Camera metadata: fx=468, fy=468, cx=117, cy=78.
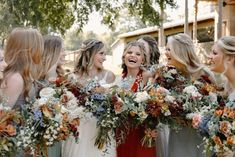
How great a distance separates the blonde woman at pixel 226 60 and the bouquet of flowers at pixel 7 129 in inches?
70.4

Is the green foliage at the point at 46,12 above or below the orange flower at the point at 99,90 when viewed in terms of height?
above

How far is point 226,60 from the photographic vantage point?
Result: 4.04 meters

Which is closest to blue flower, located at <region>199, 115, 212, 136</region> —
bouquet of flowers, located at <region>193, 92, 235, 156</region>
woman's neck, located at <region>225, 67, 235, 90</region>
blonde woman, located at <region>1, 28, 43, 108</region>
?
bouquet of flowers, located at <region>193, 92, 235, 156</region>

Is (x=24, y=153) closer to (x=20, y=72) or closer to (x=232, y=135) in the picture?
(x=20, y=72)

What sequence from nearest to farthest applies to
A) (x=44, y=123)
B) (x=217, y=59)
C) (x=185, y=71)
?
1. (x=44, y=123)
2. (x=217, y=59)
3. (x=185, y=71)

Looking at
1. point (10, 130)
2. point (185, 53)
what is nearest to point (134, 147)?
point (185, 53)

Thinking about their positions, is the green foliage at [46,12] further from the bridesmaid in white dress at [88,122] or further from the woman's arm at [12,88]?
the woman's arm at [12,88]

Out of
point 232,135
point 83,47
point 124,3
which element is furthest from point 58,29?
point 232,135

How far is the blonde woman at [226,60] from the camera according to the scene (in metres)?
4.01

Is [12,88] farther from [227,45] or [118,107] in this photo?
[227,45]

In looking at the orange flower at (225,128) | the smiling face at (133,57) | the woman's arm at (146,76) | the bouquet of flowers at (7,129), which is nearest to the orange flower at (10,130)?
the bouquet of flowers at (7,129)

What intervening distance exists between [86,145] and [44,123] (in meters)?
0.97

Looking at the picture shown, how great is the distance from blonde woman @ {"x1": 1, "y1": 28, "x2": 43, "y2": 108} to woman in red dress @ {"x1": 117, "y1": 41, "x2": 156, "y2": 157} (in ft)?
3.21

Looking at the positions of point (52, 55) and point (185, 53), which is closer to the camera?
point (185, 53)
